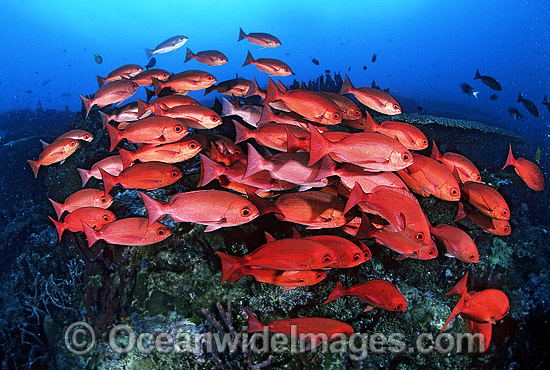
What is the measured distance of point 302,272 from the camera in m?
2.50

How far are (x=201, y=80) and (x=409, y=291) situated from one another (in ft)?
13.6

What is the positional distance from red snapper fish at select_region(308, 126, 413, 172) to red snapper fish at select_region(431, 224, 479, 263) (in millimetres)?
920

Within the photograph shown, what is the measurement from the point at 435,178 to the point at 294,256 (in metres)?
1.46

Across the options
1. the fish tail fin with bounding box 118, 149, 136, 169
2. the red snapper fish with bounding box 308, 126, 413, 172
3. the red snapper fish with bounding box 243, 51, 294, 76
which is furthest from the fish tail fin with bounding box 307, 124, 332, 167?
the red snapper fish with bounding box 243, 51, 294, 76

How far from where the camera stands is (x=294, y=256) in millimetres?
2211

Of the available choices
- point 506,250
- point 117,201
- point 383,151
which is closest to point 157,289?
point 117,201

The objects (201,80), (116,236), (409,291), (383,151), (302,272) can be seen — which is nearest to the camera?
(383,151)

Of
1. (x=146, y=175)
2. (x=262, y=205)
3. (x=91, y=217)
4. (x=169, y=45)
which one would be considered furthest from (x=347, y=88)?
(x=169, y=45)

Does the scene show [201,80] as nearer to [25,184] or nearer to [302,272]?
[302,272]

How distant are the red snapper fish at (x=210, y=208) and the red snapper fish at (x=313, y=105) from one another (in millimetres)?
1126

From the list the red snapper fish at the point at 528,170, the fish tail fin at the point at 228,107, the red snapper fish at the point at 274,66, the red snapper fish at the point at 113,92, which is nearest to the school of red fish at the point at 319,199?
the fish tail fin at the point at 228,107

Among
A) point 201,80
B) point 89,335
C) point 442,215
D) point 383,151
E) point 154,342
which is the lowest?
point 89,335

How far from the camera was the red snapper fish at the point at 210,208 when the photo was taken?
2.47 metres

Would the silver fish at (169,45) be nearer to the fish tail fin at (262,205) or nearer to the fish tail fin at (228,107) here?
the fish tail fin at (228,107)
